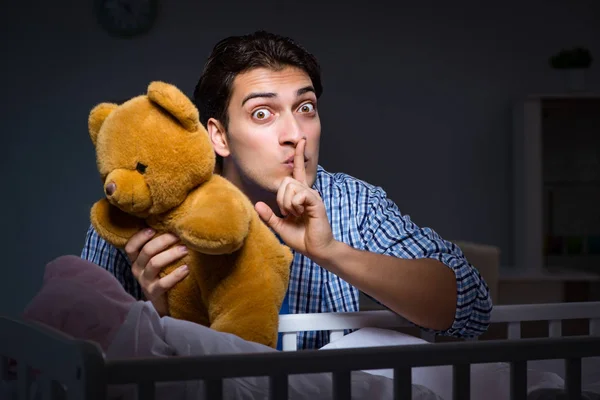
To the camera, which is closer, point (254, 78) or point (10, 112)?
point (254, 78)

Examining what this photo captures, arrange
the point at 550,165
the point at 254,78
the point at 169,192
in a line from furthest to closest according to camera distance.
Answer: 1. the point at 550,165
2. the point at 254,78
3. the point at 169,192

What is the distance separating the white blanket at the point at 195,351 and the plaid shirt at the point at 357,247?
450mm

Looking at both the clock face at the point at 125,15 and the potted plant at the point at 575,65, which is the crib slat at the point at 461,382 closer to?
the potted plant at the point at 575,65

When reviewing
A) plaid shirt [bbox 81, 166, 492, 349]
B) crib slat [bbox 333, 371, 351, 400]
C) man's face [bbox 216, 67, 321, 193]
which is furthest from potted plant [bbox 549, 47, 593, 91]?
crib slat [bbox 333, 371, 351, 400]

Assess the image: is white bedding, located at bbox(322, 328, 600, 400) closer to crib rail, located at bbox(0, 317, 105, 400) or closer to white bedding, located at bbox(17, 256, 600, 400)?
white bedding, located at bbox(17, 256, 600, 400)

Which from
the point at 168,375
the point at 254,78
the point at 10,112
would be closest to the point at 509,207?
the point at 10,112

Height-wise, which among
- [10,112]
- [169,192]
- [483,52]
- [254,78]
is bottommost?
[169,192]

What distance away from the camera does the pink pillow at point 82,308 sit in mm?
981

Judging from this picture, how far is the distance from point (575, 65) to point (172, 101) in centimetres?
324

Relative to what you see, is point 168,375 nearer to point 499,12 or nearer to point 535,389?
point 535,389

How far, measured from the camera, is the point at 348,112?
13.6 feet

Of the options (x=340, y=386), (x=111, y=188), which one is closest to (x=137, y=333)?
(x=111, y=188)

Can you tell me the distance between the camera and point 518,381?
857 mm

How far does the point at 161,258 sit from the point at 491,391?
0.54 metres
